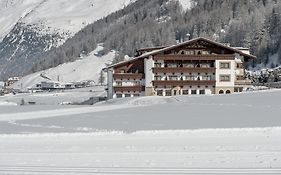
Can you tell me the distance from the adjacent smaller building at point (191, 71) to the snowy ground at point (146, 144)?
149ft

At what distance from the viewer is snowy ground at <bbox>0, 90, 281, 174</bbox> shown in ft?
60.1

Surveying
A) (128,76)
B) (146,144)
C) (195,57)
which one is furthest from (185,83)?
(146,144)

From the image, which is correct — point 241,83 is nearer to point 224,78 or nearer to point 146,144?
point 224,78

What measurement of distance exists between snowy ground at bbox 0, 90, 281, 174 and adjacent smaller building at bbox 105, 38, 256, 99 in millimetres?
45381

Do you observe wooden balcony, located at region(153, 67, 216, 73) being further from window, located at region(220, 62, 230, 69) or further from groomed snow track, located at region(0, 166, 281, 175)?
groomed snow track, located at region(0, 166, 281, 175)

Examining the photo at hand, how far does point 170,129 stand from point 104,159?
35.1 ft

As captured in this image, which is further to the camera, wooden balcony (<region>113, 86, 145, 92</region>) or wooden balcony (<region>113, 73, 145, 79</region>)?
wooden balcony (<region>113, 73, 145, 79</region>)

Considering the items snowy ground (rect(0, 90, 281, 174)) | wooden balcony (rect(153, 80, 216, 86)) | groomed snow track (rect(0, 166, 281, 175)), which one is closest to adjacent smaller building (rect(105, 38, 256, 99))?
wooden balcony (rect(153, 80, 216, 86))

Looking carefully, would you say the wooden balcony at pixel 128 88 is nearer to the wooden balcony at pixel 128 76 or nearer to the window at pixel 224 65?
the wooden balcony at pixel 128 76

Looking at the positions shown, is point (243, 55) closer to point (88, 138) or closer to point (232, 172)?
point (88, 138)

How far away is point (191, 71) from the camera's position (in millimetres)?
85688

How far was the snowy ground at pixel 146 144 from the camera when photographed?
18.3m

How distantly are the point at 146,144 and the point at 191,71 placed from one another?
203 feet

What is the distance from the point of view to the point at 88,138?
28156 mm
